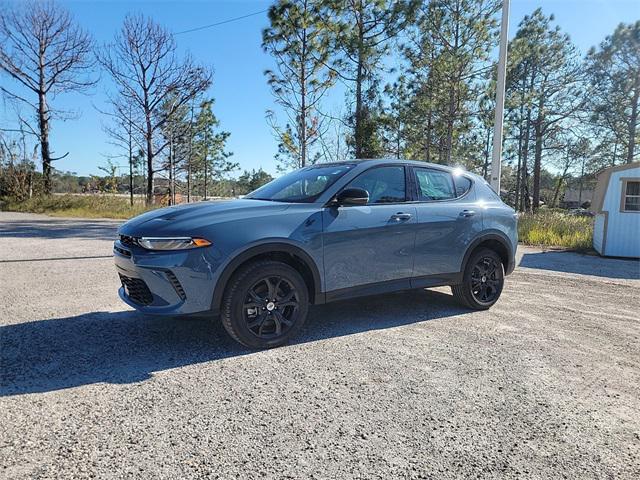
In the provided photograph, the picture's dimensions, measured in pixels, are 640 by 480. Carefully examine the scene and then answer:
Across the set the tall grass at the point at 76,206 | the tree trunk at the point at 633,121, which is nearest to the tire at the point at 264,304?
the tall grass at the point at 76,206

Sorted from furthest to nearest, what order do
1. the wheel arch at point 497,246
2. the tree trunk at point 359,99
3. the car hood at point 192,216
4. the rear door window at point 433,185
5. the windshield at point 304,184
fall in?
the tree trunk at point 359,99, the wheel arch at point 497,246, the rear door window at point 433,185, the windshield at point 304,184, the car hood at point 192,216

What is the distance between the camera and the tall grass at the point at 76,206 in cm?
1970

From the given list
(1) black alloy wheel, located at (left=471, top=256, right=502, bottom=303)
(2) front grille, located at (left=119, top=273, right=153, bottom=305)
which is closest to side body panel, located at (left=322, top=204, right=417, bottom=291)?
(1) black alloy wheel, located at (left=471, top=256, right=502, bottom=303)

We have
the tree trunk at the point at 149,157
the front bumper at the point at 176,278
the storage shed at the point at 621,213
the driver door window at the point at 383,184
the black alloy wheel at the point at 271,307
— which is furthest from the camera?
the tree trunk at the point at 149,157

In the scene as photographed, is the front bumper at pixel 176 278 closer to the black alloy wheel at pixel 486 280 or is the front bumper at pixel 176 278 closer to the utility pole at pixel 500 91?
the black alloy wheel at pixel 486 280

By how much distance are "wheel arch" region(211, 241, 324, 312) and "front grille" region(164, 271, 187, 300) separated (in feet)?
0.76

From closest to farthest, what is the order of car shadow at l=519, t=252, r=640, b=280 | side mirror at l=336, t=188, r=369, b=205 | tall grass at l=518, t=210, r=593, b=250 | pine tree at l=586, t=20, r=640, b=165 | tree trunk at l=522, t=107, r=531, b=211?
side mirror at l=336, t=188, r=369, b=205 < car shadow at l=519, t=252, r=640, b=280 < tall grass at l=518, t=210, r=593, b=250 < pine tree at l=586, t=20, r=640, b=165 < tree trunk at l=522, t=107, r=531, b=211

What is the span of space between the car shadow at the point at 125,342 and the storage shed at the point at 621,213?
25.7ft

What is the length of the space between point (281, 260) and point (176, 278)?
3.00ft

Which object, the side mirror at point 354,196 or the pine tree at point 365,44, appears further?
the pine tree at point 365,44

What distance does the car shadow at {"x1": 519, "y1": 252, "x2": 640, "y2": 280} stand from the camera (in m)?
8.21

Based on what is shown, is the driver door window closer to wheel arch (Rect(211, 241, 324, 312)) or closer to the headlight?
wheel arch (Rect(211, 241, 324, 312))

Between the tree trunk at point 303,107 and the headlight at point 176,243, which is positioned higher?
the tree trunk at point 303,107

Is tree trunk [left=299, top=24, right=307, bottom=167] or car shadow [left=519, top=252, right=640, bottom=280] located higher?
tree trunk [left=299, top=24, right=307, bottom=167]
